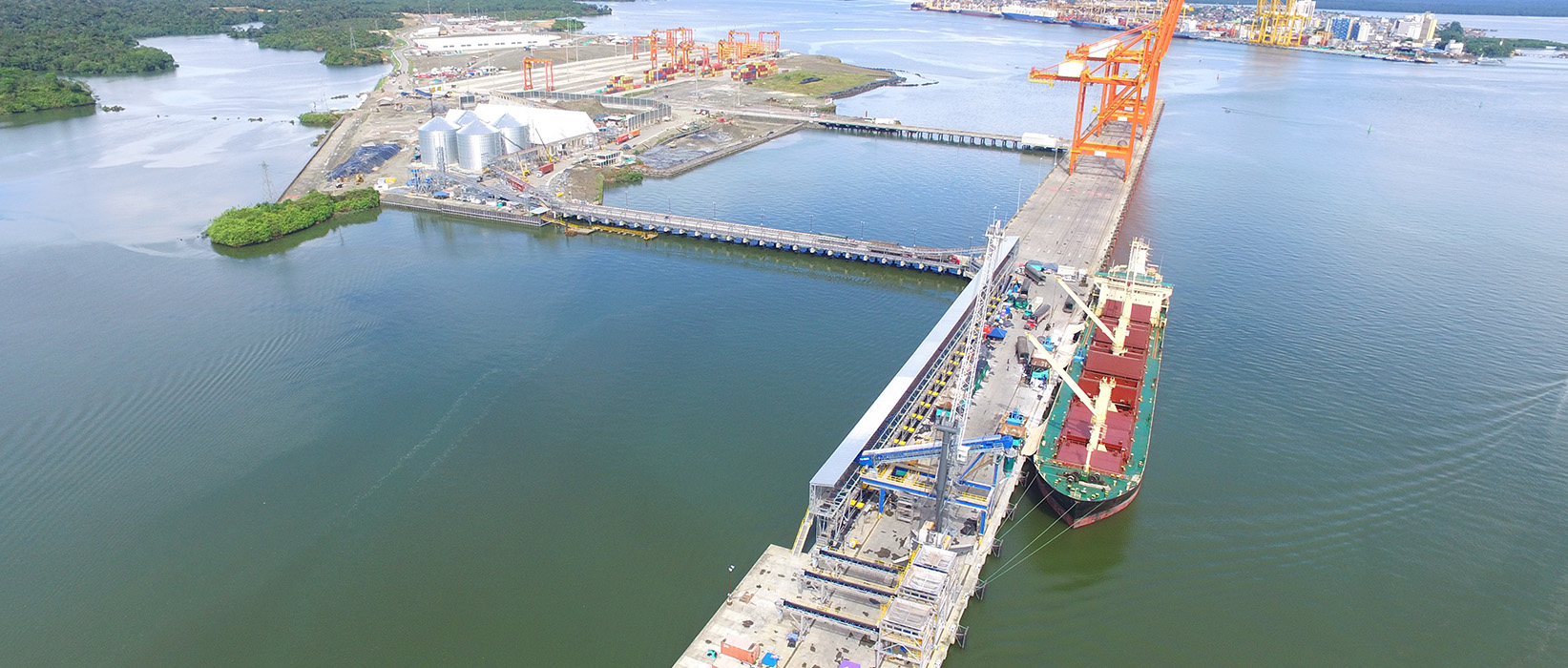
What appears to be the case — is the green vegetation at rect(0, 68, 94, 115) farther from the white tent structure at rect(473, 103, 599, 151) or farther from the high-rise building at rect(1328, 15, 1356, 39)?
the high-rise building at rect(1328, 15, 1356, 39)

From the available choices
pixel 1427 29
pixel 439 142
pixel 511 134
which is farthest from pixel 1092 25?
pixel 439 142

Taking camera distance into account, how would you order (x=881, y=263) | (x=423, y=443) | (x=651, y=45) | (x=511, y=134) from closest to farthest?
1. (x=423, y=443)
2. (x=881, y=263)
3. (x=511, y=134)
4. (x=651, y=45)

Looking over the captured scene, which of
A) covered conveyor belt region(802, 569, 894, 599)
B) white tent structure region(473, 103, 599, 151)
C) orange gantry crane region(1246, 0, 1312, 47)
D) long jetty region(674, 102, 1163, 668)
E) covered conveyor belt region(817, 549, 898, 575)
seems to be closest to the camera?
long jetty region(674, 102, 1163, 668)

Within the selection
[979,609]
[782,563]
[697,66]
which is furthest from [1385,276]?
[697,66]

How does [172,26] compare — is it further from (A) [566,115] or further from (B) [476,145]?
(B) [476,145]

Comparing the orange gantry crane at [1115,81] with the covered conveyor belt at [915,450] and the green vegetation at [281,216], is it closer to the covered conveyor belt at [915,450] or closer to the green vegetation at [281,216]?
the covered conveyor belt at [915,450]

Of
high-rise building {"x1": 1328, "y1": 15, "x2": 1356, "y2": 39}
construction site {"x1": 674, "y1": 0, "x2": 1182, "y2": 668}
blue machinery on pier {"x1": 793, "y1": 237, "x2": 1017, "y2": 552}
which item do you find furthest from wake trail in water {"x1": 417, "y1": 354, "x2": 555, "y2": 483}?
high-rise building {"x1": 1328, "y1": 15, "x2": 1356, "y2": 39}

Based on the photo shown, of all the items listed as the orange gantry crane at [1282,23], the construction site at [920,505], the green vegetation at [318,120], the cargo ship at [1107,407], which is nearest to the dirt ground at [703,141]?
the green vegetation at [318,120]
